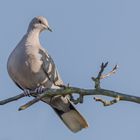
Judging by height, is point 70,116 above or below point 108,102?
below

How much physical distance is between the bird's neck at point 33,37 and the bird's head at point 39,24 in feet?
0.31

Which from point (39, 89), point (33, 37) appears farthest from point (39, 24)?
point (39, 89)

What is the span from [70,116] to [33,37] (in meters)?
1.18

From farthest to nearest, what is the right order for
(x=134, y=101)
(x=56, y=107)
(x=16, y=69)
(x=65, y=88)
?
1. (x=56, y=107)
2. (x=16, y=69)
3. (x=65, y=88)
4. (x=134, y=101)

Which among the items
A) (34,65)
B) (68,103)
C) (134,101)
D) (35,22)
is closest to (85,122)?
(68,103)

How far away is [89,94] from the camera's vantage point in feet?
18.8

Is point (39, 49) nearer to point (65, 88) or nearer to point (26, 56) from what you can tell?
point (26, 56)

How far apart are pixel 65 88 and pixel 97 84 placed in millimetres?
352

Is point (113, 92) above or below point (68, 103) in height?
above

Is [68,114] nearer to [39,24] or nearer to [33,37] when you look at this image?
[33,37]

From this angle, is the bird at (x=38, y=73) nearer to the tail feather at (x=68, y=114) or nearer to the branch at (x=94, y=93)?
the tail feather at (x=68, y=114)

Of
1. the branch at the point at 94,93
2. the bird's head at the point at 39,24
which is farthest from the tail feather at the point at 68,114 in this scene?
the branch at the point at 94,93

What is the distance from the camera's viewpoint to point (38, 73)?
7.92m

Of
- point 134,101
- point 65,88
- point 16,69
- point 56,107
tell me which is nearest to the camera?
point 134,101
